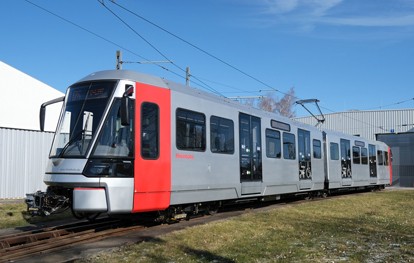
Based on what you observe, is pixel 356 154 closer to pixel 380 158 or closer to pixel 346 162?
pixel 346 162

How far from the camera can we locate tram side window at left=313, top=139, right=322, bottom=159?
19906mm

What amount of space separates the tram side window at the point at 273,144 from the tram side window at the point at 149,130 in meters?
6.01

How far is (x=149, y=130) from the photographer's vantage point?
980 cm

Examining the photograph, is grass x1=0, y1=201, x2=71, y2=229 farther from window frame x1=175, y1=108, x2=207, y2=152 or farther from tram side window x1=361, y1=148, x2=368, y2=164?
tram side window x1=361, y1=148, x2=368, y2=164

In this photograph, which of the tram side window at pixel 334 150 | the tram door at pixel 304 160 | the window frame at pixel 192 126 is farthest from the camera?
the tram side window at pixel 334 150

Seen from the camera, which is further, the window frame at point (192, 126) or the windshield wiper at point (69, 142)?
the window frame at point (192, 126)

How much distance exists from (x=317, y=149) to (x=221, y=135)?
925cm

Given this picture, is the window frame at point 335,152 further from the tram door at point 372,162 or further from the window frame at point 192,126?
the window frame at point 192,126

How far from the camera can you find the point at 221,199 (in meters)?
12.3

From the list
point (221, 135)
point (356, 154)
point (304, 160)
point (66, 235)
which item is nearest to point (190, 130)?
point (221, 135)

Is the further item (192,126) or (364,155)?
(364,155)

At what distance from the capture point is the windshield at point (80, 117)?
30.2 feet

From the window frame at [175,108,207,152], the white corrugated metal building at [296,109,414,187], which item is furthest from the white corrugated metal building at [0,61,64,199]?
the white corrugated metal building at [296,109,414,187]

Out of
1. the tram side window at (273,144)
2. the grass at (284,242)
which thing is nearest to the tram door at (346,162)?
the tram side window at (273,144)
